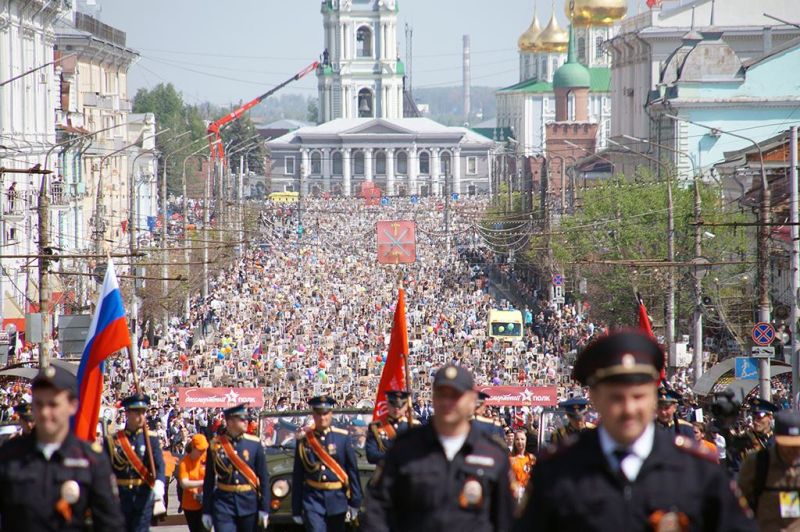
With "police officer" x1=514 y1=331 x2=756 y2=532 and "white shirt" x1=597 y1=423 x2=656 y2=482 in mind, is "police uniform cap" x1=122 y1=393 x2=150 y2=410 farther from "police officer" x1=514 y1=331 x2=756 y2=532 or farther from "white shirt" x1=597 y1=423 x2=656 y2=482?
"white shirt" x1=597 y1=423 x2=656 y2=482

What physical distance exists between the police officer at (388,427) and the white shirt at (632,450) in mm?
7439

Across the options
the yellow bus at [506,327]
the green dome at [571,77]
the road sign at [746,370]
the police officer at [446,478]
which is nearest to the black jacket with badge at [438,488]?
the police officer at [446,478]

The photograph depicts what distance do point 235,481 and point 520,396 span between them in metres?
13.7

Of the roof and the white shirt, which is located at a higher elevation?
the roof

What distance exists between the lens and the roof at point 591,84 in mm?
172250

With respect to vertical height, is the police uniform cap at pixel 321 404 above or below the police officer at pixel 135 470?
above

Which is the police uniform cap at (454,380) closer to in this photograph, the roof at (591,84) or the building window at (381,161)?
the roof at (591,84)

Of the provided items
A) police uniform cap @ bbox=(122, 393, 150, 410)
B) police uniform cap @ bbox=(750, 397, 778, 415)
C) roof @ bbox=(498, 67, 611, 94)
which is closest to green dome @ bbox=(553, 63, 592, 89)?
roof @ bbox=(498, 67, 611, 94)

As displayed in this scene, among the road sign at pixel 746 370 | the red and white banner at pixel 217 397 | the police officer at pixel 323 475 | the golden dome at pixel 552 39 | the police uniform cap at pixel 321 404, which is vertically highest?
the golden dome at pixel 552 39

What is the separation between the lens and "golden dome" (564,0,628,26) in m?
131

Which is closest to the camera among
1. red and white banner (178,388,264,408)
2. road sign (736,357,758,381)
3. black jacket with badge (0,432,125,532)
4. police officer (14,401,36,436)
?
black jacket with badge (0,432,125,532)

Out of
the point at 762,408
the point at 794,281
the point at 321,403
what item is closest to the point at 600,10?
the point at 794,281

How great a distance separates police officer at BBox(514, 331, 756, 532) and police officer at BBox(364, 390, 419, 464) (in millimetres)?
7419

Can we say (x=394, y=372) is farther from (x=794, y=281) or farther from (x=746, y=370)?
(x=746, y=370)
